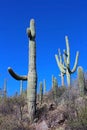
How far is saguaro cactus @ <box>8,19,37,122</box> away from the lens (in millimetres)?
12758

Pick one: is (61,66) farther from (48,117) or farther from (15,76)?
(48,117)

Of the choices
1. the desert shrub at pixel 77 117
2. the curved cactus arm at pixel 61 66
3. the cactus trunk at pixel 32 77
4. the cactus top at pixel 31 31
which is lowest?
the desert shrub at pixel 77 117

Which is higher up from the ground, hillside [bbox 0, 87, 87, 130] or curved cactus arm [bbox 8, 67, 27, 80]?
curved cactus arm [bbox 8, 67, 27, 80]

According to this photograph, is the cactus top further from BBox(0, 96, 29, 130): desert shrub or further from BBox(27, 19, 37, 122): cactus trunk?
BBox(0, 96, 29, 130): desert shrub

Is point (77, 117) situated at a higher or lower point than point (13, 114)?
lower

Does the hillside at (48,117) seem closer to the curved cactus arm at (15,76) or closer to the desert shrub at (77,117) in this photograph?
the desert shrub at (77,117)

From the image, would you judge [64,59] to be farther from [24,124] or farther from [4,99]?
[24,124]

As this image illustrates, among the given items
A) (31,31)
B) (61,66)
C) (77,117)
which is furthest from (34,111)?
(61,66)

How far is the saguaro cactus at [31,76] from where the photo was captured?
12.8 m

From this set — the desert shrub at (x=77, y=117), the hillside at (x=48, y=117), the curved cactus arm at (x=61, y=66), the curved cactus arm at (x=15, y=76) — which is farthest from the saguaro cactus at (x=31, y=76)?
the curved cactus arm at (x=61, y=66)

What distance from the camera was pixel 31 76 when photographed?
43.2ft

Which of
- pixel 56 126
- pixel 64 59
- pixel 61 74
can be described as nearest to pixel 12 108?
pixel 56 126

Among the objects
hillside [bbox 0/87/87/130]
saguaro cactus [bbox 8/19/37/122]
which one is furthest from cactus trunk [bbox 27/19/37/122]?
hillside [bbox 0/87/87/130]

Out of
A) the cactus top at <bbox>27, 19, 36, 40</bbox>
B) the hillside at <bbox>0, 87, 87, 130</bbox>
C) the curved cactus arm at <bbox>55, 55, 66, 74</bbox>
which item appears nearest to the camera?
the hillside at <bbox>0, 87, 87, 130</bbox>
